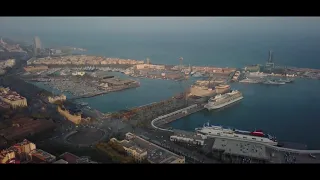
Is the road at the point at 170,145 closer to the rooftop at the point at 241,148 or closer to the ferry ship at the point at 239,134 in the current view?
the rooftop at the point at 241,148

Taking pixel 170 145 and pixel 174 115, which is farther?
pixel 174 115

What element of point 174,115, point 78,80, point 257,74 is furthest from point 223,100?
point 78,80

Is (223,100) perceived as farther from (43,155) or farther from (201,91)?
(43,155)

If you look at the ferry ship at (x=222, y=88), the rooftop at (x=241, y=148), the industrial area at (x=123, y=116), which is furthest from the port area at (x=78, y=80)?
the rooftop at (x=241, y=148)

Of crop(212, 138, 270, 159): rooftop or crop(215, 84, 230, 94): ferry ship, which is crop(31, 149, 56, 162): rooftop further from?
crop(215, 84, 230, 94): ferry ship

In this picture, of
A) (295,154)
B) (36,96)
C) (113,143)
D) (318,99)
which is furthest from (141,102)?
(318,99)

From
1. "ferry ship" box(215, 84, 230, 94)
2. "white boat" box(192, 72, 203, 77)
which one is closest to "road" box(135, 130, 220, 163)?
"ferry ship" box(215, 84, 230, 94)

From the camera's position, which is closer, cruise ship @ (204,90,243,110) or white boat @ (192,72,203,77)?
cruise ship @ (204,90,243,110)
